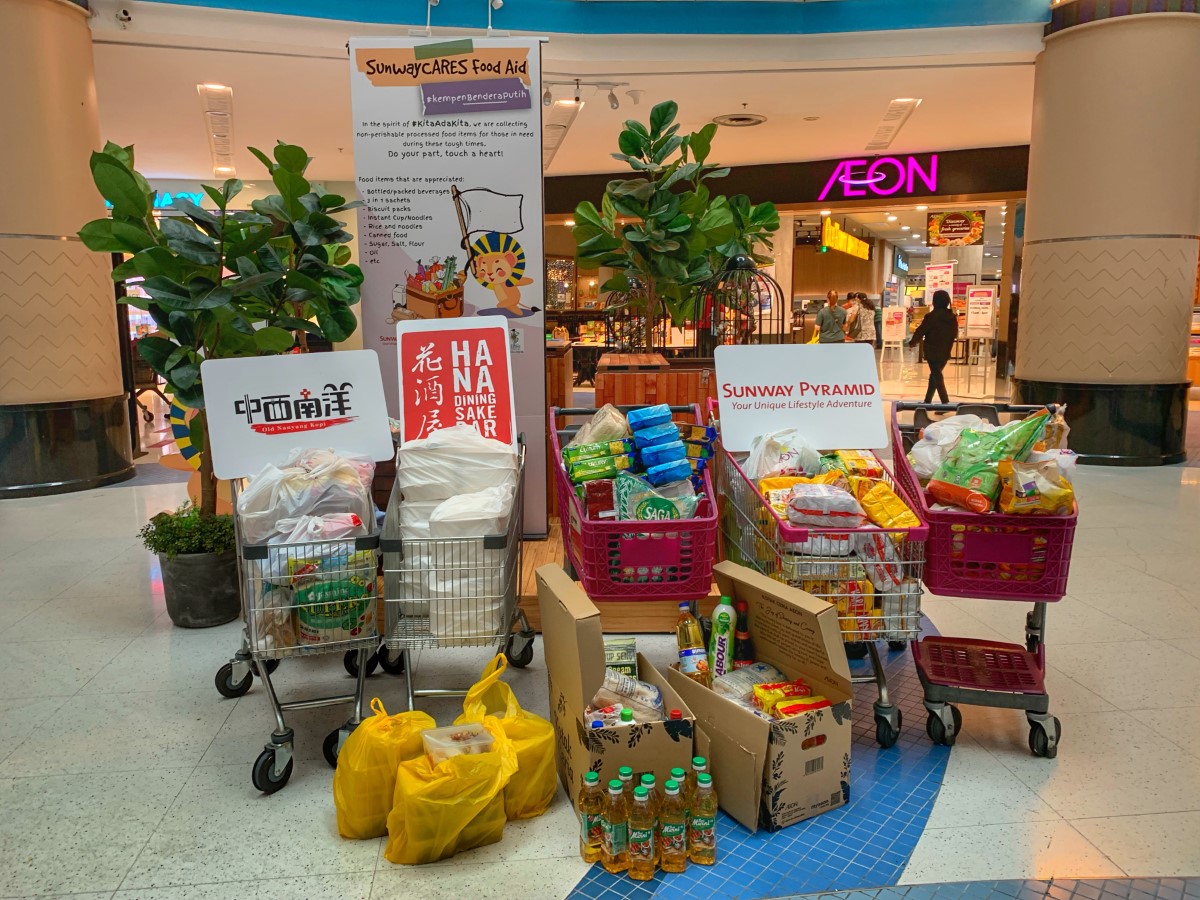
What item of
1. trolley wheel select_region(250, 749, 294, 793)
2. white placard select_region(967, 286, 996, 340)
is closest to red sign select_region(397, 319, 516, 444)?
trolley wheel select_region(250, 749, 294, 793)

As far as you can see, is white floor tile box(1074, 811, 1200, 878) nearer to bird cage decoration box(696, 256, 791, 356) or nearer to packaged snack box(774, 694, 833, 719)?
packaged snack box(774, 694, 833, 719)

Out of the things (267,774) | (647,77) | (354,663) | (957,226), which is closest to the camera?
(267,774)

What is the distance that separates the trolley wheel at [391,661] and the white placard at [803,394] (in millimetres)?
1496

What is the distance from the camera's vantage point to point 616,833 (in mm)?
2186

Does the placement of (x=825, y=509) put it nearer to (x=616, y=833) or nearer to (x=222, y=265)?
(x=616, y=833)

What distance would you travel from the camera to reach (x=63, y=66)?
21.2ft

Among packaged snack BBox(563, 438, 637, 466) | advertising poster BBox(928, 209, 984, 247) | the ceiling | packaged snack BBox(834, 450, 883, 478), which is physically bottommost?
packaged snack BBox(834, 450, 883, 478)

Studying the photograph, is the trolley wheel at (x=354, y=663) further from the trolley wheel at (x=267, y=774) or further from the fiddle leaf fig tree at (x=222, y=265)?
the fiddle leaf fig tree at (x=222, y=265)

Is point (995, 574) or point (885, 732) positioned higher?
point (995, 574)

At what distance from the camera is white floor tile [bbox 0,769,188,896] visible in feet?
7.27

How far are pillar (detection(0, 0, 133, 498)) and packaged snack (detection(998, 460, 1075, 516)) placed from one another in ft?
21.8

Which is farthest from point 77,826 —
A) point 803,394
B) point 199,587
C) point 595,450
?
point 803,394

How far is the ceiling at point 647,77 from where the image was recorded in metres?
7.43

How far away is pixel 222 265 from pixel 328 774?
1.99m
